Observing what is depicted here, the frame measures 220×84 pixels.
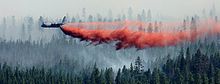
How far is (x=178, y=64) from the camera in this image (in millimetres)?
174625

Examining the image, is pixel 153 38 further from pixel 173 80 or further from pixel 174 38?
pixel 173 80

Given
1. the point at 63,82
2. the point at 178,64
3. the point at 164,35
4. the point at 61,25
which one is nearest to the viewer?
the point at 61,25

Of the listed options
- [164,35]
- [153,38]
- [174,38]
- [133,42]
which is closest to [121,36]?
[133,42]

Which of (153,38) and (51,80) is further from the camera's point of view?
(51,80)

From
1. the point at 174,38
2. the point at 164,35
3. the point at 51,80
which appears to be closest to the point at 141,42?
the point at 164,35

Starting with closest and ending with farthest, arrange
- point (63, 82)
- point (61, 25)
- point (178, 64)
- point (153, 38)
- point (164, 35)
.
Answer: point (61, 25), point (153, 38), point (164, 35), point (63, 82), point (178, 64)

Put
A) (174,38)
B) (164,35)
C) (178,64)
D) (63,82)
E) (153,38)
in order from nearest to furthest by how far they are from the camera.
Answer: (153,38) → (164,35) → (174,38) → (63,82) → (178,64)

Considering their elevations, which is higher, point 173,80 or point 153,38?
point 153,38

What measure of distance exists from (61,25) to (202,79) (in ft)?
197

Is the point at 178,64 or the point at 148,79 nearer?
the point at 148,79

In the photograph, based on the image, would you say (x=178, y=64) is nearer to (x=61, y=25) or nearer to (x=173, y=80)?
(x=173, y=80)

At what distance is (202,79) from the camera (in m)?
150

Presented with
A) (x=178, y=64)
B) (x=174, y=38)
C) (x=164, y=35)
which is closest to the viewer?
(x=164, y=35)

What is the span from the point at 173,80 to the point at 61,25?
64.1 metres
